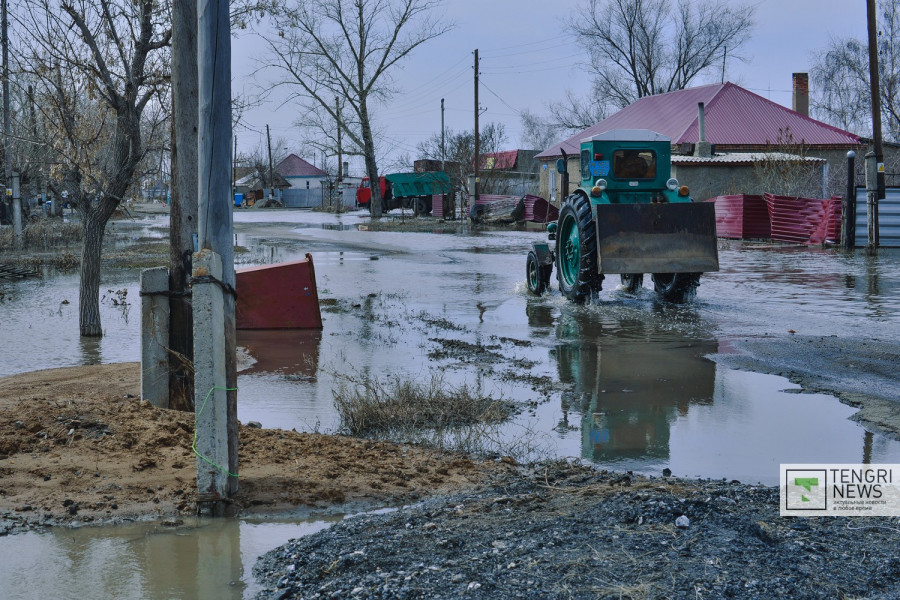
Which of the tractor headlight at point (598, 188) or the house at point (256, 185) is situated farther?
the house at point (256, 185)

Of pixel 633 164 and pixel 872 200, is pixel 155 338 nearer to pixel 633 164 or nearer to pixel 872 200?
pixel 633 164

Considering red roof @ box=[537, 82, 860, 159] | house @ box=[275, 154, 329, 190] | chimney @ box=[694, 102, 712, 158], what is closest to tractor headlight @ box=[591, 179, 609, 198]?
chimney @ box=[694, 102, 712, 158]

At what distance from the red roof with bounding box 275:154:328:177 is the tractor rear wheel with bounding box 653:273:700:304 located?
374 feet

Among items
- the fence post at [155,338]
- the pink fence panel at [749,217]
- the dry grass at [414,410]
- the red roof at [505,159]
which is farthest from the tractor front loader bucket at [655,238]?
the red roof at [505,159]

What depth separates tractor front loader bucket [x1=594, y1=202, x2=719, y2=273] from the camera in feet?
44.2

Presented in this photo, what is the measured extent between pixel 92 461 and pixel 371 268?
53.5 ft

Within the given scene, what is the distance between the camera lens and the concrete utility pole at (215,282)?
5.27 metres

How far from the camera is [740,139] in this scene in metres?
42.7

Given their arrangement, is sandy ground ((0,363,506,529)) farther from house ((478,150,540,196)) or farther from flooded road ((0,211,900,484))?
house ((478,150,540,196))

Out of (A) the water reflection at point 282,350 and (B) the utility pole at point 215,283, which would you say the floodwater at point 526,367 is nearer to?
(A) the water reflection at point 282,350

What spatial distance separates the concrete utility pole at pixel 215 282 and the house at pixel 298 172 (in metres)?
120

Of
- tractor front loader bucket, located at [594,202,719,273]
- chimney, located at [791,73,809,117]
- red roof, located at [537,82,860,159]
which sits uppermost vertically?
chimney, located at [791,73,809,117]

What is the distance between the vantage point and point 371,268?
73.2 feet

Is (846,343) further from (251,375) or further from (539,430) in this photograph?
(251,375)
